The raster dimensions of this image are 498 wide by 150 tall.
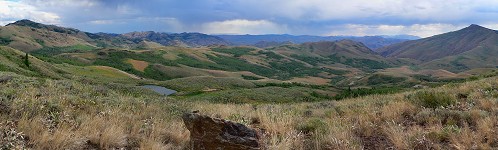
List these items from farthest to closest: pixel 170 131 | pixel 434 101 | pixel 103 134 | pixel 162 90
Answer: pixel 162 90 → pixel 434 101 → pixel 170 131 → pixel 103 134

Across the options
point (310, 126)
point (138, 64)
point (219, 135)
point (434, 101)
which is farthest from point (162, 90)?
point (138, 64)

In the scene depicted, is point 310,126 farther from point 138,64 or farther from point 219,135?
point 138,64

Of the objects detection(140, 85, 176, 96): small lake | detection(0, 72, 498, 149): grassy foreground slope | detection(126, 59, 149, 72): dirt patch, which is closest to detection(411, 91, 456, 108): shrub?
detection(0, 72, 498, 149): grassy foreground slope

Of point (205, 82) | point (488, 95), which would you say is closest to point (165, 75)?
point (205, 82)

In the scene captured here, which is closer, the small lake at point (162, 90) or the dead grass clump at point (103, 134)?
the dead grass clump at point (103, 134)

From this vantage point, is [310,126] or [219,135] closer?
[219,135]

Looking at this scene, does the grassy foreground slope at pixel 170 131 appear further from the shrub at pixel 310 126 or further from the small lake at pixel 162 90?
the small lake at pixel 162 90

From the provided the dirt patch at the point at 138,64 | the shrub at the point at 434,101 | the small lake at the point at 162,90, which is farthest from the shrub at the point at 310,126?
the dirt patch at the point at 138,64

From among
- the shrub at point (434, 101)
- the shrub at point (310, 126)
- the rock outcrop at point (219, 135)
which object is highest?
the rock outcrop at point (219, 135)

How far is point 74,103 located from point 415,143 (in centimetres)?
753

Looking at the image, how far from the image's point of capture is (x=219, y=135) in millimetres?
6383

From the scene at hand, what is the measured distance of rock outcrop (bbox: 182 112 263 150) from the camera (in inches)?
247

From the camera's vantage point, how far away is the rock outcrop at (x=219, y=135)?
6.29m

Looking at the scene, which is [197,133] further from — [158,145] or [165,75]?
[165,75]
